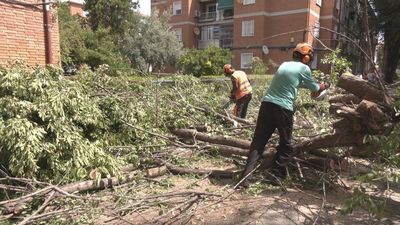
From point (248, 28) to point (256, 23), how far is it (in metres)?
1.06

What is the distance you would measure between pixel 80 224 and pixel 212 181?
6.46ft

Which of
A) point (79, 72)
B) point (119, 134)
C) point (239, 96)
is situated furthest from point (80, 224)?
point (239, 96)

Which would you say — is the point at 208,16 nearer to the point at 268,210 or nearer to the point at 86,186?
the point at 86,186

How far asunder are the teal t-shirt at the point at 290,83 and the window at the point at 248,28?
2923cm

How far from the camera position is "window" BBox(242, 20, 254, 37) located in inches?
1298

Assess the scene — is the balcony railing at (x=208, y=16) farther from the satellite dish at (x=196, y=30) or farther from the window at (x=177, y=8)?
the window at (x=177, y=8)

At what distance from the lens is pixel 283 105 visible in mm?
4547

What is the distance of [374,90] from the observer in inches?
165

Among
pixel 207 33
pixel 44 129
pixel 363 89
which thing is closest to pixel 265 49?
pixel 207 33

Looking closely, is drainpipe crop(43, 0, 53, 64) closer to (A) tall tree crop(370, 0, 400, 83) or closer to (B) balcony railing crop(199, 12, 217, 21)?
(A) tall tree crop(370, 0, 400, 83)

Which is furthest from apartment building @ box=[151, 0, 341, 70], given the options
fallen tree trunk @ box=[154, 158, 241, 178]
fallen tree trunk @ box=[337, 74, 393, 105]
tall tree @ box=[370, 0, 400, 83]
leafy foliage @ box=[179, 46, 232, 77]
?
fallen tree trunk @ box=[337, 74, 393, 105]

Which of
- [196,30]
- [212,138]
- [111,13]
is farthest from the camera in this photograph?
[196,30]

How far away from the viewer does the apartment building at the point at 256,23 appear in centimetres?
3069

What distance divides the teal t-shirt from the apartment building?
23971mm
